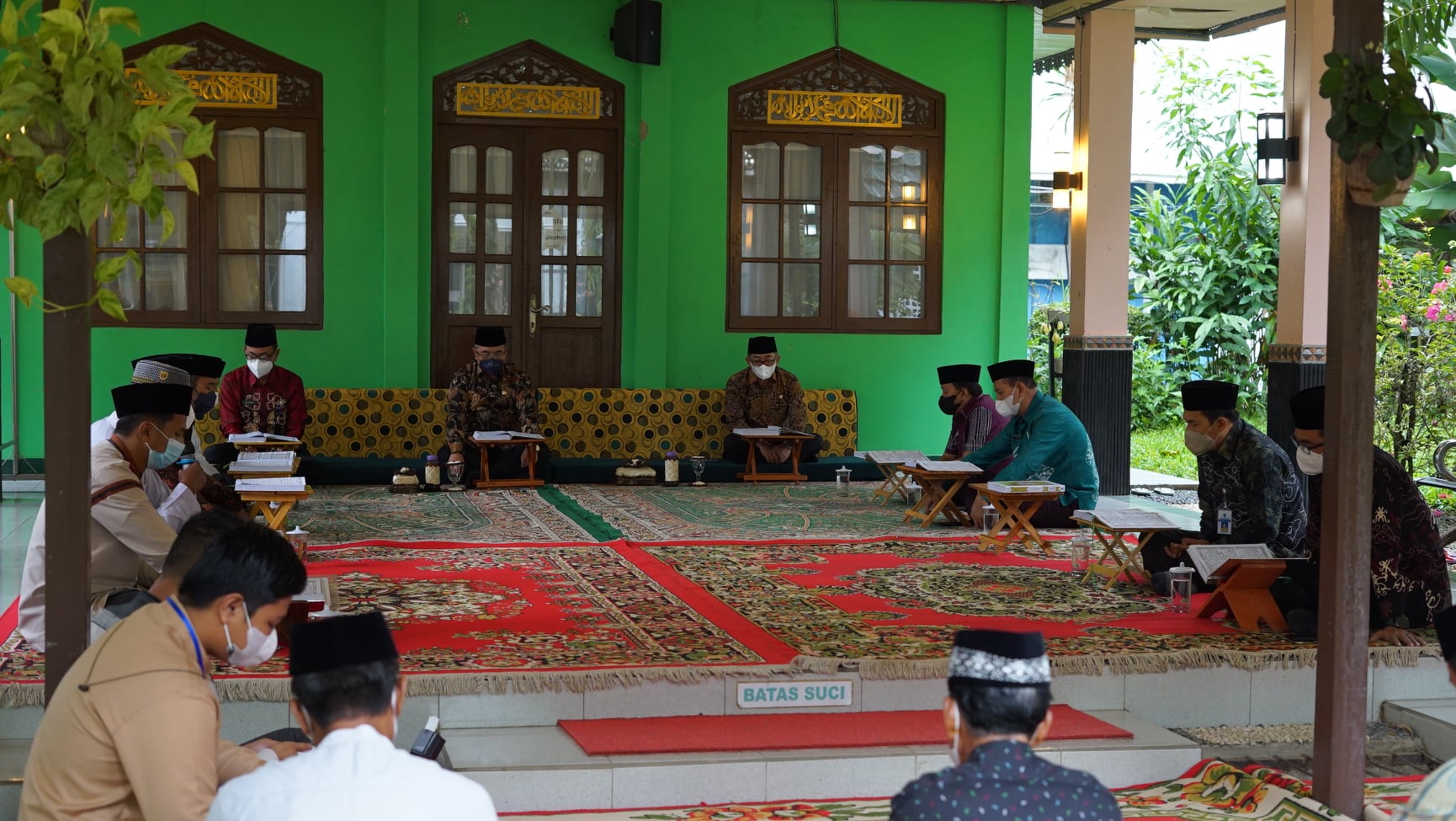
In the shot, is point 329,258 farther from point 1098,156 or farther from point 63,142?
point 63,142

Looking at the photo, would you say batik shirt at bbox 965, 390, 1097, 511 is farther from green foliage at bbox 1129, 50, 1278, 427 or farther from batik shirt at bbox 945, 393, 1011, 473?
green foliage at bbox 1129, 50, 1278, 427

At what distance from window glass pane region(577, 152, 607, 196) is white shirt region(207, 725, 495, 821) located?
860 centimetres

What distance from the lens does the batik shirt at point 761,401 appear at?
33.3 feet

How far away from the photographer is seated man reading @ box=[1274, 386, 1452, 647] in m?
5.09

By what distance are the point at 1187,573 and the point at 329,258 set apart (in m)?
6.78

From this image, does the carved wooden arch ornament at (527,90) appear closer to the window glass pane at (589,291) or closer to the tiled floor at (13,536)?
the window glass pane at (589,291)

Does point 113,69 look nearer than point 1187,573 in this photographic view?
Yes

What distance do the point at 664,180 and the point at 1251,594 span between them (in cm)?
622

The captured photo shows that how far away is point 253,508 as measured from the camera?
725 centimetres

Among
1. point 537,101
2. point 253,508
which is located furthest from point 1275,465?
point 537,101

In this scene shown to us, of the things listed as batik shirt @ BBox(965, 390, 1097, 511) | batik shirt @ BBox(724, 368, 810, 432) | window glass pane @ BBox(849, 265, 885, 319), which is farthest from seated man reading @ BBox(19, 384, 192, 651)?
window glass pane @ BBox(849, 265, 885, 319)

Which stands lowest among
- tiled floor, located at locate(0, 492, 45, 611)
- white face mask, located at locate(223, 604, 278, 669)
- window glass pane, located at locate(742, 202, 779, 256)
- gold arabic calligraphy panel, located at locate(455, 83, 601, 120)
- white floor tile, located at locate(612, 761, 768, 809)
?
white floor tile, located at locate(612, 761, 768, 809)

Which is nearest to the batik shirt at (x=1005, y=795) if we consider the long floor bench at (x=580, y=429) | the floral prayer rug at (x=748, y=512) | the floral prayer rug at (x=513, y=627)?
the floral prayer rug at (x=513, y=627)

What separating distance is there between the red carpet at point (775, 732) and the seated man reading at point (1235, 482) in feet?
5.45
